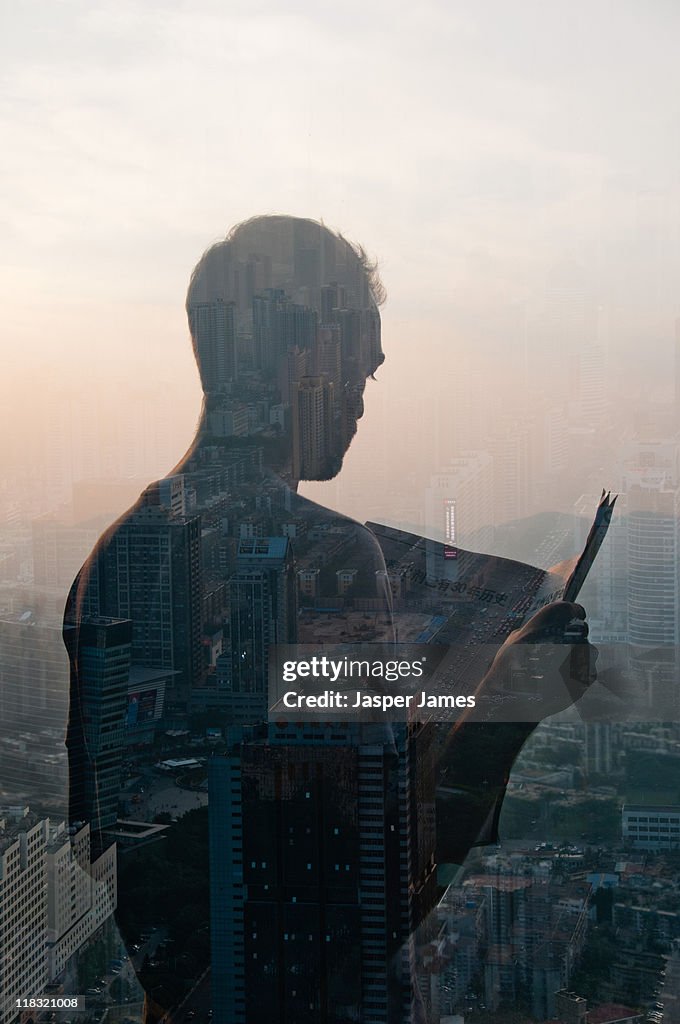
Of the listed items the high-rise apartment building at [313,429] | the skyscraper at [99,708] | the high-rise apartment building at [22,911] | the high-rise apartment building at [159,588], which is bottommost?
the high-rise apartment building at [22,911]

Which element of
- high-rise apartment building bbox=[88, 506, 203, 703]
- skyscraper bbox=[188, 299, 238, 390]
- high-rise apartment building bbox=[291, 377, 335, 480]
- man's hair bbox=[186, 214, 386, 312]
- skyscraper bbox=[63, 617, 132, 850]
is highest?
man's hair bbox=[186, 214, 386, 312]

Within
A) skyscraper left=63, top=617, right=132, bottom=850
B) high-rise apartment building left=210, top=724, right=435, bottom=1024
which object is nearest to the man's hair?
skyscraper left=63, top=617, right=132, bottom=850

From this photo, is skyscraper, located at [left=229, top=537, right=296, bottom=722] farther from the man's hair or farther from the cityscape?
the man's hair

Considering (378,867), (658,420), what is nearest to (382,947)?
(378,867)

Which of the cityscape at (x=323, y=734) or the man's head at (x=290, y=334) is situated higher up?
the man's head at (x=290, y=334)

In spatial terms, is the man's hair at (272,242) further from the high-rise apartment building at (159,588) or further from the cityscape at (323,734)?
the high-rise apartment building at (159,588)

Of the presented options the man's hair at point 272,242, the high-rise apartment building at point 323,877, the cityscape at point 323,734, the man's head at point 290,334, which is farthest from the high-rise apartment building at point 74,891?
the man's hair at point 272,242

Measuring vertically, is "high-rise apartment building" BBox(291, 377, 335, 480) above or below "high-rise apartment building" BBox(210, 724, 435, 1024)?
above

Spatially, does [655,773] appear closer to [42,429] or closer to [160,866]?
[160,866]
